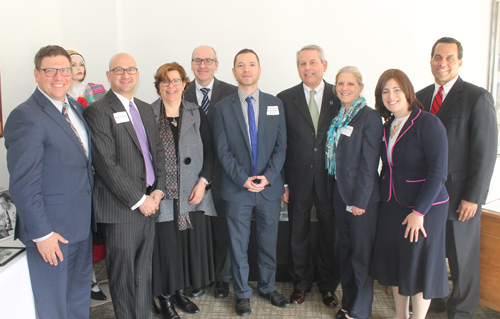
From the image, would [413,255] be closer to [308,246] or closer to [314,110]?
[308,246]

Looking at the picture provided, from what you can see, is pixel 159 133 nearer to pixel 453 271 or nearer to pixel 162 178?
pixel 162 178

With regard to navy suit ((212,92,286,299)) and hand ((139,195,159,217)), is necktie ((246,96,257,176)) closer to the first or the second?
navy suit ((212,92,286,299))

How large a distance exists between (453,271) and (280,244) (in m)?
1.33

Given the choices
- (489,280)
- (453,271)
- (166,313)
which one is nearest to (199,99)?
(166,313)

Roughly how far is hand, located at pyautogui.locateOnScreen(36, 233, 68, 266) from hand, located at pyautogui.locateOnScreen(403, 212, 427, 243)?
78.8 inches

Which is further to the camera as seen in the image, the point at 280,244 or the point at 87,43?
the point at 87,43

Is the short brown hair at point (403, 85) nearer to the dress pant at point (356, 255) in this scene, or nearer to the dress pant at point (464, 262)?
the dress pant at point (356, 255)

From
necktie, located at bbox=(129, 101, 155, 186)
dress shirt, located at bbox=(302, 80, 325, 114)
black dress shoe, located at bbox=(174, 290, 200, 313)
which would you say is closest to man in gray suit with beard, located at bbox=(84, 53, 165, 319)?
necktie, located at bbox=(129, 101, 155, 186)

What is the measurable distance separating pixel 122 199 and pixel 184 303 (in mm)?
1101

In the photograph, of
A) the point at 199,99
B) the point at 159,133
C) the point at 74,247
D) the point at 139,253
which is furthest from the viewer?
the point at 199,99

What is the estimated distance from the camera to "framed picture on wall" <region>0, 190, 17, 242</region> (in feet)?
7.41

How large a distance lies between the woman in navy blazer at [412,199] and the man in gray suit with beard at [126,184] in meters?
1.53

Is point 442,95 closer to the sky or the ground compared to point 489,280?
closer to the sky

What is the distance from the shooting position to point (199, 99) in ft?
9.61
